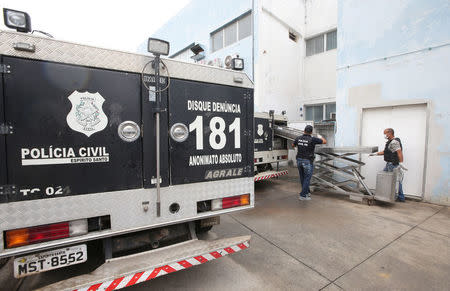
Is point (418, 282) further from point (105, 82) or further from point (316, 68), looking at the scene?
point (316, 68)

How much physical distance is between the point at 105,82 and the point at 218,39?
43.8ft

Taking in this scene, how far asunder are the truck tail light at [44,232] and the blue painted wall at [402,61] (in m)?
7.54

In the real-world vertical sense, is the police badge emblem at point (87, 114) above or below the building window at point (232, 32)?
below

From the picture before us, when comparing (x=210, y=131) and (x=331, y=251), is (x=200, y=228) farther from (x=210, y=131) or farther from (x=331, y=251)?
(x=331, y=251)

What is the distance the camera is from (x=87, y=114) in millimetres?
2129

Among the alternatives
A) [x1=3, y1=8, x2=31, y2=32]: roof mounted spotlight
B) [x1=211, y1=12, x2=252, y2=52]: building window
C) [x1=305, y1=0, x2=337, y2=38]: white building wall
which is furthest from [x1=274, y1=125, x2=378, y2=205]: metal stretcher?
[x1=305, y1=0, x2=337, y2=38]: white building wall

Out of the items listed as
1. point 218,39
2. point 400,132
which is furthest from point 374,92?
point 218,39

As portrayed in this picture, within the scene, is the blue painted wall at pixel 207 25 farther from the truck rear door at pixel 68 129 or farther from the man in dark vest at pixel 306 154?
the truck rear door at pixel 68 129

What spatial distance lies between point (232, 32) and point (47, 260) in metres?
13.6

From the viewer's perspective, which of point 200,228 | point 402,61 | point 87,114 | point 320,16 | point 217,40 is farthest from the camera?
point 217,40

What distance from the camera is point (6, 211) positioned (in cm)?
184

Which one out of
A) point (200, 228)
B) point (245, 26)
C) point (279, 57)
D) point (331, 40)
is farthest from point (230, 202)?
point (331, 40)

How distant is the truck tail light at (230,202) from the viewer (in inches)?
113

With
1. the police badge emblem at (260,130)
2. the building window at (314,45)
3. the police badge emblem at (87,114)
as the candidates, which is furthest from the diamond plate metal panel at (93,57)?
the building window at (314,45)
